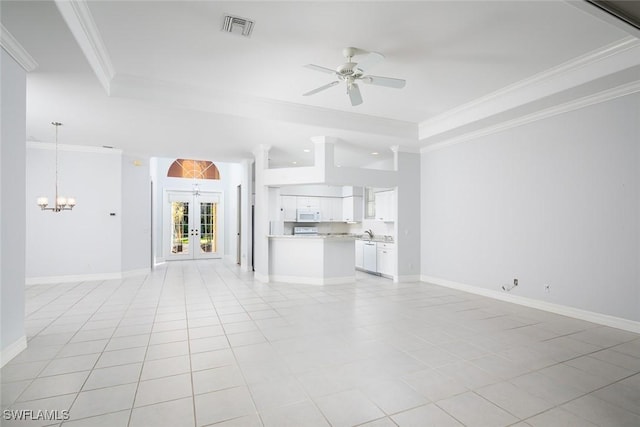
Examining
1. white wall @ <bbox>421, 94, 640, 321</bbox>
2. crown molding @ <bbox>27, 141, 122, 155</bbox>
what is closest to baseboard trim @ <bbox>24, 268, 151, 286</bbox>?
crown molding @ <bbox>27, 141, 122, 155</bbox>

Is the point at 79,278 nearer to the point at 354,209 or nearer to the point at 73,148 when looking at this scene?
the point at 73,148

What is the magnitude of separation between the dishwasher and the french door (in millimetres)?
5459

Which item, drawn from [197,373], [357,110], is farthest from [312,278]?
Result: [197,373]

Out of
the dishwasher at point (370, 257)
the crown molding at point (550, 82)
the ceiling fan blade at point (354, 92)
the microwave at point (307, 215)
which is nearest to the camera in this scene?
the crown molding at point (550, 82)

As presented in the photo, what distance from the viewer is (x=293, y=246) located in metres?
6.62

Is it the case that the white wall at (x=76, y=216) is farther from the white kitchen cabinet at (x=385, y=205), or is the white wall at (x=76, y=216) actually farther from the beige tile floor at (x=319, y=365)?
the white kitchen cabinet at (x=385, y=205)

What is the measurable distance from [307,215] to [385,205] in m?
2.72

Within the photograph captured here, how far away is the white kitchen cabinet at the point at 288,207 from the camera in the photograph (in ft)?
31.6

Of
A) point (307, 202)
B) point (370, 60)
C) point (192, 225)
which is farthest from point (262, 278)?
point (192, 225)

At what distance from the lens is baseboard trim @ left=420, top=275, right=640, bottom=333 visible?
3.77 meters

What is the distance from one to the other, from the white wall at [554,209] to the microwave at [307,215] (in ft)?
14.2

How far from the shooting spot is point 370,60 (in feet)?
10.5

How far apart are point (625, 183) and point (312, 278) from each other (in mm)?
4888

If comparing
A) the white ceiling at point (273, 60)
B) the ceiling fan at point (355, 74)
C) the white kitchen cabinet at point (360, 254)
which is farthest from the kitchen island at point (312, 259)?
the ceiling fan at point (355, 74)
